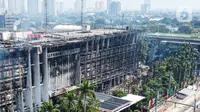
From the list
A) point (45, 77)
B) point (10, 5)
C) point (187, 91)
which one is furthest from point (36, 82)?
point (10, 5)

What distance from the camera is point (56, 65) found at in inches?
1258

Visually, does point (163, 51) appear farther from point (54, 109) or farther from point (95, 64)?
point (54, 109)

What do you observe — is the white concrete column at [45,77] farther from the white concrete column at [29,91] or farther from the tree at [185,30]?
the tree at [185,30]

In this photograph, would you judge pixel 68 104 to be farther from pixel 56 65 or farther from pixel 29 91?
pixel 56 65

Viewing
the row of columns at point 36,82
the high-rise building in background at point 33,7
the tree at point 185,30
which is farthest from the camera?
the high-rise building in background at point 33,7

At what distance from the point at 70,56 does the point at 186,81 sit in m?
25.6

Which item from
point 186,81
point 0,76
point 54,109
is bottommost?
point 186,81

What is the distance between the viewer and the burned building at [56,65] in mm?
26688

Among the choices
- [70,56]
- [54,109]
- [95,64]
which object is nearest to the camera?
[54,109]

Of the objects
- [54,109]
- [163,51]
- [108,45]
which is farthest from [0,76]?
[163,51]

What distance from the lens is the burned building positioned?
1051 inches

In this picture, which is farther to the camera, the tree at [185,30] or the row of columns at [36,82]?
the tree at [185,30]

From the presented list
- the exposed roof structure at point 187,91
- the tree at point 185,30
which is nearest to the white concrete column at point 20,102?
the exposed roof structure at point 187,91

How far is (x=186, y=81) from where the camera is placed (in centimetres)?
4816
